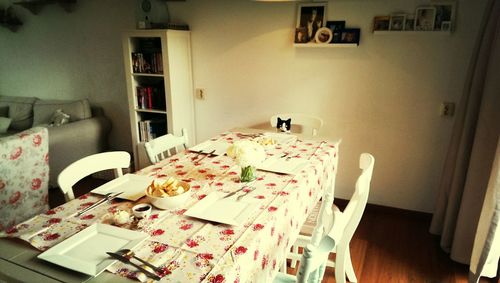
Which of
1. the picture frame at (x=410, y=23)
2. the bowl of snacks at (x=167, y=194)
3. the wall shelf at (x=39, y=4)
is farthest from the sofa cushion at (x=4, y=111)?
the picture frame at (x=410, y=23)

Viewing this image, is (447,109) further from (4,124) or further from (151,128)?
(4,124)

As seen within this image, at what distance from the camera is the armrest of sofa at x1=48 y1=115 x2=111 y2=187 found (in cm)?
320

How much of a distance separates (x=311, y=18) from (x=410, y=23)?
0.74 m

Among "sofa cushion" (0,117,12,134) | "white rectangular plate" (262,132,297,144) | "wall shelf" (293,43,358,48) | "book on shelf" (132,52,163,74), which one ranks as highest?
"wall shelf" (293,43,358,48)

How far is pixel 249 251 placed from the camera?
1087 millimetres

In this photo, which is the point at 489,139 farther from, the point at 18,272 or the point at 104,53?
the point at 104,53

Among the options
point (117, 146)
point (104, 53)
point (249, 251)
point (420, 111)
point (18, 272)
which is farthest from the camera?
point (117, 146)

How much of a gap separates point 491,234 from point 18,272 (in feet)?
7.11

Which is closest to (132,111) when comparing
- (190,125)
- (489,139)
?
(190,125)

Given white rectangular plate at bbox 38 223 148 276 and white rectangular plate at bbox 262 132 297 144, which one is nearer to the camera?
white rectangular plate at bbox 38 223 148 276

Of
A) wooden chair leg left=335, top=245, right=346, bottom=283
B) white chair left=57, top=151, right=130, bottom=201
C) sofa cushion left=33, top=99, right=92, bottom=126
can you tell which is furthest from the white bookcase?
wooden chair leg left=335, top=245, right=346, bottom=283

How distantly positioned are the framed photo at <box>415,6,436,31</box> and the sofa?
10.5ft

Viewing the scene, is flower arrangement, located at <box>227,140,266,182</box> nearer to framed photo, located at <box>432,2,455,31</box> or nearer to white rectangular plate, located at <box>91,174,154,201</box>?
white rectangular plate, located at <box>91,174,154,201</box>

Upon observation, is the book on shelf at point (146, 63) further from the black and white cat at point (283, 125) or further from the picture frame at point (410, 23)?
the picture frame at point (410, 23)
